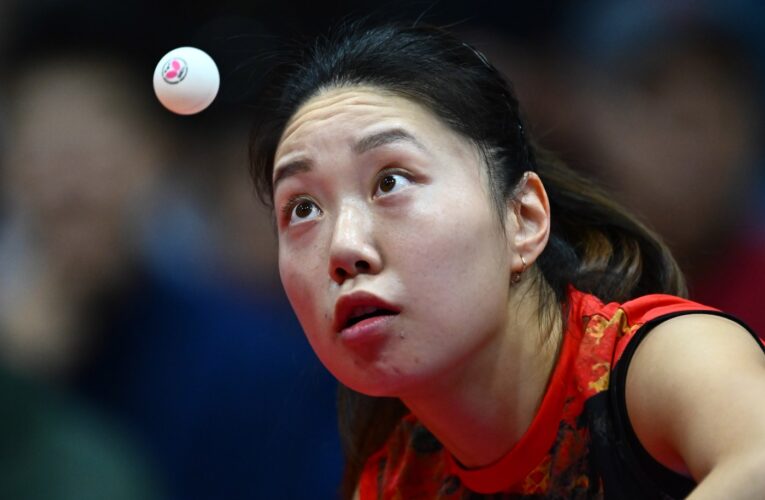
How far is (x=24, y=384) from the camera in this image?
7.97 ft

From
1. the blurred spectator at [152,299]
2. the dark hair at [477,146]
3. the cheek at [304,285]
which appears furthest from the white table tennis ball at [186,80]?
the blurred spectator at [152,299]

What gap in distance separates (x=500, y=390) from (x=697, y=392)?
1.29 ft

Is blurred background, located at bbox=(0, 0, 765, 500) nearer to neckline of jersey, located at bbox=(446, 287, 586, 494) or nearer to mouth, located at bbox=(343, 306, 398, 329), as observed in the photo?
neckline of jersey, located at bbox=(446, 287, 586, 494)

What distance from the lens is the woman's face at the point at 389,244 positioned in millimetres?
1562

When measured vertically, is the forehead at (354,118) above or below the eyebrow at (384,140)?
above

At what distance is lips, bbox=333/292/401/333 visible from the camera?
1.56m

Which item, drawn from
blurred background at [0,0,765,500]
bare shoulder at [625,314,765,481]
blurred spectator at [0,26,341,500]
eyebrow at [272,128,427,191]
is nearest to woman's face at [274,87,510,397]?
eyebrow at [272,128,427,191]

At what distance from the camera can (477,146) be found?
171cm

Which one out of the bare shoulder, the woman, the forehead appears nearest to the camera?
the bare shoulder

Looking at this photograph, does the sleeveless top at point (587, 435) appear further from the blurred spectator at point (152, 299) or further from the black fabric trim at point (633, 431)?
the blurred spectator at point (152, 299)

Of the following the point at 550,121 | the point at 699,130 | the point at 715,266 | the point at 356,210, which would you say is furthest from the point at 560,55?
the point at 356,210

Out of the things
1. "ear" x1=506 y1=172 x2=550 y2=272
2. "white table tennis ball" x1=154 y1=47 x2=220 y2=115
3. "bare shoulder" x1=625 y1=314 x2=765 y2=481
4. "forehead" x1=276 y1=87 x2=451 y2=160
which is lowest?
"bare shoulder" x1=625 y1=314 x2=765 y2=481

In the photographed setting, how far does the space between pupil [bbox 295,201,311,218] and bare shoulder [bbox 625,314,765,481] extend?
0.50 meters

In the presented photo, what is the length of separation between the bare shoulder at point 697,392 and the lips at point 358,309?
0.34 meters
